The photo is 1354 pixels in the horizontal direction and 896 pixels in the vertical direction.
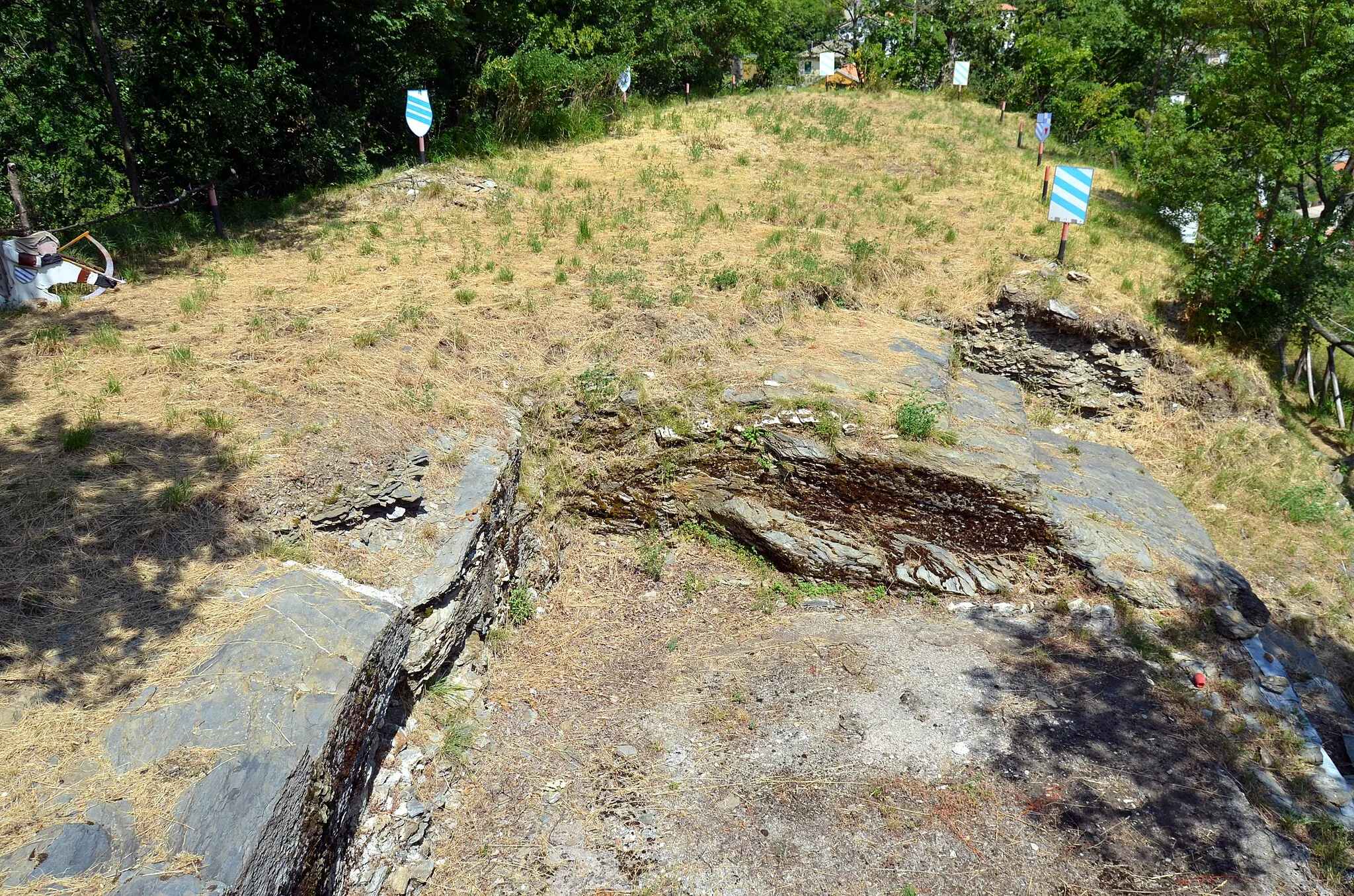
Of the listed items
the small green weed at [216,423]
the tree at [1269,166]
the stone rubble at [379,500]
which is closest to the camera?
the stone rubble at [379,500]

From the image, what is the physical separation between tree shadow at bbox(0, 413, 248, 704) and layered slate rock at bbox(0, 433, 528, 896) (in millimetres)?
341

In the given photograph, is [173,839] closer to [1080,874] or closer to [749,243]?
[1080,874]

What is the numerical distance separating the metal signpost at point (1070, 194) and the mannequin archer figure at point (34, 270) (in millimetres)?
11222

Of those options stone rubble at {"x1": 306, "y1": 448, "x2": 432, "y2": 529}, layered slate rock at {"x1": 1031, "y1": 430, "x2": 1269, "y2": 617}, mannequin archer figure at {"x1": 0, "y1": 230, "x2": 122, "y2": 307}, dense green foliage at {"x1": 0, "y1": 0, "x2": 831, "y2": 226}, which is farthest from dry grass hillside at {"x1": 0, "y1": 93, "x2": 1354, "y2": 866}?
dense green foliage at {"x1": 0, "y1": 0, "x2": 831, "y2": 226}

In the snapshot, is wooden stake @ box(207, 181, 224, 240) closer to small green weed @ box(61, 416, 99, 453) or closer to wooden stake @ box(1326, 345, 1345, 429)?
small green weed @ box(61, 416, 99, 453)

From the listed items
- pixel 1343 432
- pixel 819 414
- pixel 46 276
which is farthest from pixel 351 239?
pixel 1343 432

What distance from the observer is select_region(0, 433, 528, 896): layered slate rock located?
3.17 meters

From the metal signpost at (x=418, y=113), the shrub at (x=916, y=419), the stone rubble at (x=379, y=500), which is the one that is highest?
the metal signpost at (x=418, y=113)

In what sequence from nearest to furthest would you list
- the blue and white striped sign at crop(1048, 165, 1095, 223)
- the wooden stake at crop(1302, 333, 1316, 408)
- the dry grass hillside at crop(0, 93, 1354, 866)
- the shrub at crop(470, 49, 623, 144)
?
the dry grass hillside at crop(0, 93, 1354, 866), the blue and white striped sign at crop(1048, 165, 1095, 223), the wooden stake at crop(1302, 333, 1316, 408), the shrub at crop(470, 49, 623, 144)

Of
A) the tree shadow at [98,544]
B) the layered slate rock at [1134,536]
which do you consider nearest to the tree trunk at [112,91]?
the tree shadow at [98,544]

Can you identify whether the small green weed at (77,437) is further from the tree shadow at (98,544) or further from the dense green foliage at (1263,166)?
the dense green foliage at (1263,166)

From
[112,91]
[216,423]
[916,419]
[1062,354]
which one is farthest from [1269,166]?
[112,91]

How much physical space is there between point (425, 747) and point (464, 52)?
14.9 metres

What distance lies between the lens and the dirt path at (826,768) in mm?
4430
